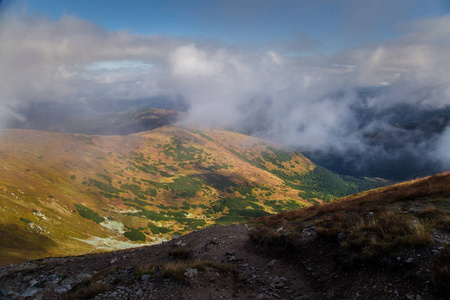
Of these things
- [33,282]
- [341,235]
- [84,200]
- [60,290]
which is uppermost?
[341,235]

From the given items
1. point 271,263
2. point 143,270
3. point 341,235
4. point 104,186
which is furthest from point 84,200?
point 341,235

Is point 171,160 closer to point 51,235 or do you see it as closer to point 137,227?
point 137,227

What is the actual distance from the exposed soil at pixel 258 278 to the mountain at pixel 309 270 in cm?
3

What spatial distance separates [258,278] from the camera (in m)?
11.0

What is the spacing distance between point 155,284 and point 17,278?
1347 centimetres

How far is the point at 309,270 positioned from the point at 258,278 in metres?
2.63

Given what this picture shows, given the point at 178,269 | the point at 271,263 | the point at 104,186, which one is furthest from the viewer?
the point at 104,186

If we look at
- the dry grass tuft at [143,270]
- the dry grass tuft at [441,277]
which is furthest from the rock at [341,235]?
the dry grass tuft at [143,270]

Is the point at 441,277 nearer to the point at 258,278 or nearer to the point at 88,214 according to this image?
the point at 258,278

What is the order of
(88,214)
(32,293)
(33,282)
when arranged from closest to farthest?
(32,293) → (33,282) → (88,214)

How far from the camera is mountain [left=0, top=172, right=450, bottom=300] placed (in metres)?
7.27

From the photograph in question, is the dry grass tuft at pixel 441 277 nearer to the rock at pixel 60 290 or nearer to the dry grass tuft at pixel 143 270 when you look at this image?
the dry grass tuft at pixel 143 270

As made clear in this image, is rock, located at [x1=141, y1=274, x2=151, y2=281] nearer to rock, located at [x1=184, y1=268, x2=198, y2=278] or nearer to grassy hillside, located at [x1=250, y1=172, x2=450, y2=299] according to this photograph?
rock, located at [x1=184, y1=268, x2=198, y2=278]

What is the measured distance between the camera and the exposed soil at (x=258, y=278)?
7297mm
